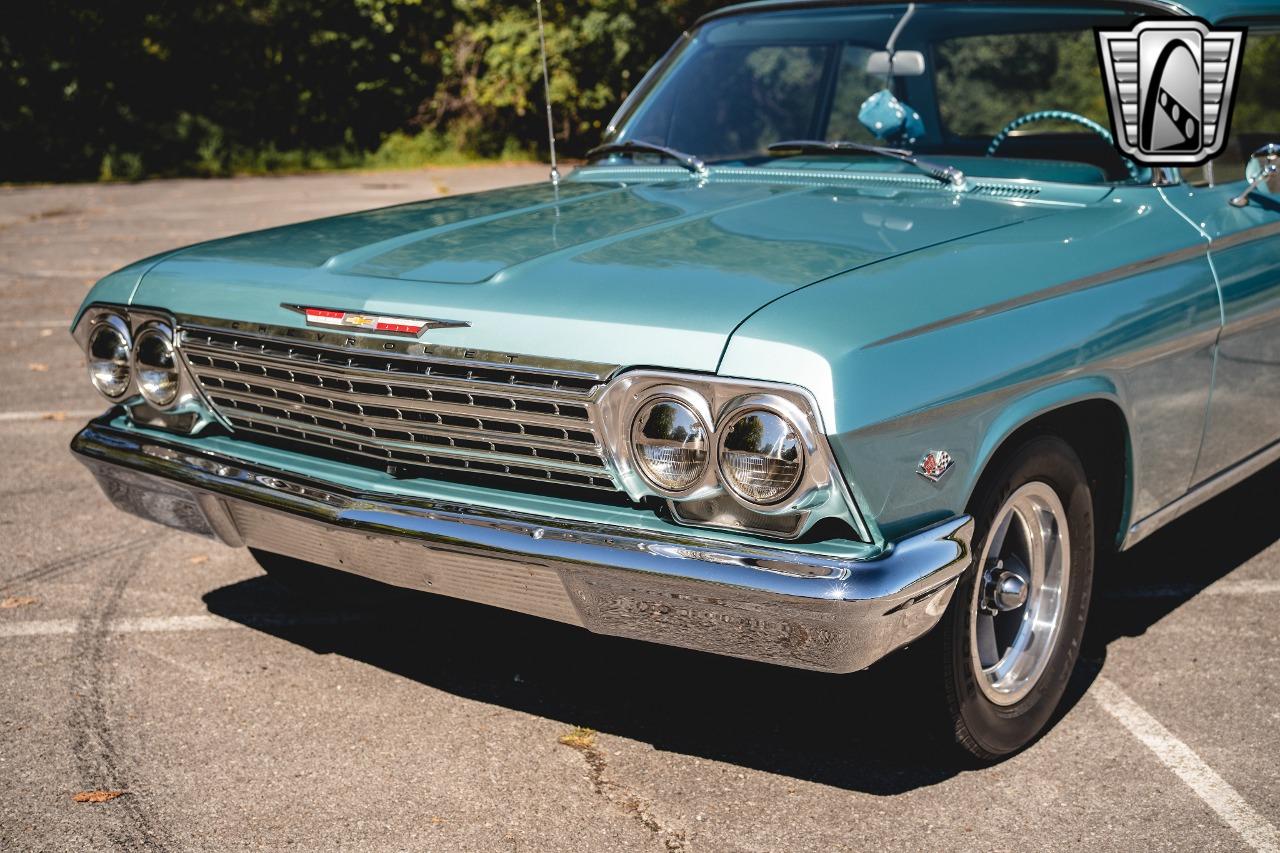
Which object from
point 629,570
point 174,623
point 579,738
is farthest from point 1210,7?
point 174,623

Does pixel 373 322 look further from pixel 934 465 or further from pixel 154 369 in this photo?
pixel 934 465

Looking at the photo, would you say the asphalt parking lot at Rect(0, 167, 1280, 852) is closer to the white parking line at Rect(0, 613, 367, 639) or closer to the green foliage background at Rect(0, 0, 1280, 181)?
the white parking line at Rect(0, 613, 367, 639)

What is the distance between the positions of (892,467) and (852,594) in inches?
10.2

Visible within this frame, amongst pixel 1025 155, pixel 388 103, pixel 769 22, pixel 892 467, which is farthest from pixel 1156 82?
pixel 388 103

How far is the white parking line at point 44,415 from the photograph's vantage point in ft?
21.3

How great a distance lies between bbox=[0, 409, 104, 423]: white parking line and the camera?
21.3ft

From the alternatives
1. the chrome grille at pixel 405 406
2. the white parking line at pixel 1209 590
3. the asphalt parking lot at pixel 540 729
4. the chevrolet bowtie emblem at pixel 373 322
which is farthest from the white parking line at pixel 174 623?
the white parking line at pixel 1209 590

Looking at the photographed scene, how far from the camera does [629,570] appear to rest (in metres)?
2.72

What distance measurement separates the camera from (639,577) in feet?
8.92

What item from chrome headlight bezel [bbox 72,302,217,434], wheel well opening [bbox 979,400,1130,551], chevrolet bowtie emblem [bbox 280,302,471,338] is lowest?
wheel well opening [bbox 979,400,1130,551]

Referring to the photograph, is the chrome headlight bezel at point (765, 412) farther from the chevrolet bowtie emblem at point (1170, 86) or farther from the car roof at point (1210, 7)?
the car roof at point (1210, 7)

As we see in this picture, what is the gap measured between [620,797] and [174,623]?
5.49ft

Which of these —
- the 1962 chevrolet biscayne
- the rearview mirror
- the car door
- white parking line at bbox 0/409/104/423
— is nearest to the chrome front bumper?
the 1962 chevrolet biscayne

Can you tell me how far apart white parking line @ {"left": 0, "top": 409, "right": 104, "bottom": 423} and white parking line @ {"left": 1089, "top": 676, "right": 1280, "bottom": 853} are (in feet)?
15.4
